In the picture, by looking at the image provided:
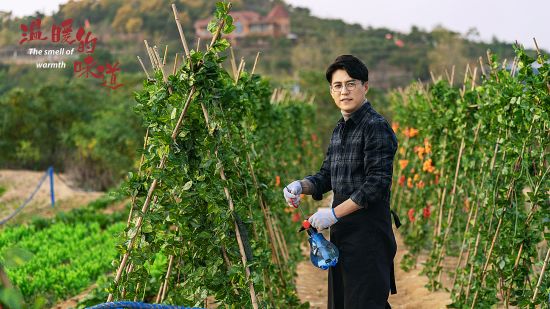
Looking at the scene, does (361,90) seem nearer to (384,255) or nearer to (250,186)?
(384,255)

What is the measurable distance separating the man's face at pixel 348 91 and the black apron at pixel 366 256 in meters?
0.47

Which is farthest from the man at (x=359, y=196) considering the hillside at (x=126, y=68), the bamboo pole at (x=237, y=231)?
the hillside at (x=126, y=68)

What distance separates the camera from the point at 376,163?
2889 millimetres

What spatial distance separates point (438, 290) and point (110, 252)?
160 inches

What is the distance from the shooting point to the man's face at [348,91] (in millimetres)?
3016

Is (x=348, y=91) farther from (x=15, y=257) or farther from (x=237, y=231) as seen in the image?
(x=15, y=257)

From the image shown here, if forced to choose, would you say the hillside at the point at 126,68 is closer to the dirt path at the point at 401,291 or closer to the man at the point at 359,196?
the man at the point at 359,196

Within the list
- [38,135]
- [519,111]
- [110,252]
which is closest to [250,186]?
[519,111]

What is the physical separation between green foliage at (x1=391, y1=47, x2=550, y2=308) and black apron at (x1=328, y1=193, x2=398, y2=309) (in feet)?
3.73

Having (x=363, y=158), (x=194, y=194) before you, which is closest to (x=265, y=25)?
(x=194, y=194)

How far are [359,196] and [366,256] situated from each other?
1.12 ft

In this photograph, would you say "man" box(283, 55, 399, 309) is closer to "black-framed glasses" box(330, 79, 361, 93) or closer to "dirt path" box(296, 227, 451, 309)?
"black-framed glasses" box(330, 79, 361, 93)

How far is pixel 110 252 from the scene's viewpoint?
766 centimetres

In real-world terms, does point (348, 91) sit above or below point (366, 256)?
above
